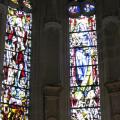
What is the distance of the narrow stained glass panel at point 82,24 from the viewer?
13774mm

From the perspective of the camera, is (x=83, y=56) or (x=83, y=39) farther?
(x=83, y=39)

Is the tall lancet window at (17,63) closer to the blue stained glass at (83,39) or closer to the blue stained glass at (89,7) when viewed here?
the blue stained glass at (83,39)

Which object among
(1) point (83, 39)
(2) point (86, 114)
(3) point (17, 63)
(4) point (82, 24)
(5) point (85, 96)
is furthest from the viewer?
(4) point (82, 24)

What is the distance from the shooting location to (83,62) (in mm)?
13281

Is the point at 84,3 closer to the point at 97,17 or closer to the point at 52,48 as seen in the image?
the point at 97,17

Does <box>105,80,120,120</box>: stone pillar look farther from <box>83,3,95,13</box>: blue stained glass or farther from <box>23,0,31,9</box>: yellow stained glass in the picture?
<box>23,0,31,9</box>: yellow stained glass

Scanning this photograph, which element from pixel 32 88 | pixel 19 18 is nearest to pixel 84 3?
pixel 19 18

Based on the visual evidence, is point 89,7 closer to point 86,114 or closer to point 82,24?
point 82,24

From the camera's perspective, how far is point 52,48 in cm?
1303

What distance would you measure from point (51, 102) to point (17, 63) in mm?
1542

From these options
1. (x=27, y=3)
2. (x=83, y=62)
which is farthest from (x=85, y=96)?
(x=27, y=3)

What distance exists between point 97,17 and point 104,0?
569 millimetres

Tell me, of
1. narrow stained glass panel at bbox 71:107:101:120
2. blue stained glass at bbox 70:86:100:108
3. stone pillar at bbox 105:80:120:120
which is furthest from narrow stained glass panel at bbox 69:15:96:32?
narrow stained glass panel at bbox 71:107:101:120

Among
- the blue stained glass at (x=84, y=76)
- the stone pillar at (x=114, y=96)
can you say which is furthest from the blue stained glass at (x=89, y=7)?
the stone pillar at (x=114, y=96)
